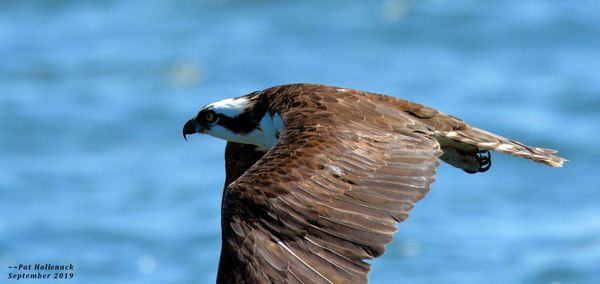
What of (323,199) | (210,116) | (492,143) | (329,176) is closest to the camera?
(323,199)

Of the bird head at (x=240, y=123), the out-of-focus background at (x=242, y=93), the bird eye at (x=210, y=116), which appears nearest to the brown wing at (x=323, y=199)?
the bird head at (x=240, y=123)

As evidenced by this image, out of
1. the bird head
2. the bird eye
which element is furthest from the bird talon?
the bird eye

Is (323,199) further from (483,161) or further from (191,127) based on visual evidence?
(191,127)

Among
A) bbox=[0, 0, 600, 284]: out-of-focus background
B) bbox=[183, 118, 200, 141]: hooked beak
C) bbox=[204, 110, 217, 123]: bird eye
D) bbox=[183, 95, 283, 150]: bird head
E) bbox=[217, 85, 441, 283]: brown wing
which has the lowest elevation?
bbox=[217, 85, 441, 283]: brown wing

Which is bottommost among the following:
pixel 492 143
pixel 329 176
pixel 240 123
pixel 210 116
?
pixel 329 176

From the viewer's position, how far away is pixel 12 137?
1956 centimetres

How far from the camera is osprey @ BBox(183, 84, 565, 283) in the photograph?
786cm

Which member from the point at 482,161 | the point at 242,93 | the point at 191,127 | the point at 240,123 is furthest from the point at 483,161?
the point at 242,93

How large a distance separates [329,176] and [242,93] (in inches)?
403

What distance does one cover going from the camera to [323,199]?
26.9 feet

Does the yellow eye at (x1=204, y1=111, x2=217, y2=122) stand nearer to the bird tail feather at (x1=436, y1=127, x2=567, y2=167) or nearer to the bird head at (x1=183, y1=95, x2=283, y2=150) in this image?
the bird head at (x1=183, y1=95, x2=283, y2=150)

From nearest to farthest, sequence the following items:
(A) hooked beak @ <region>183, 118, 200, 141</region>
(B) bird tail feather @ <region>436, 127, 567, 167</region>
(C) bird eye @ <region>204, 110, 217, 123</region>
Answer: (B) bird tail feather @ <region>436, 127, 567, 167</region>
(C) bird eye @ <region>204, 110, 217, 123</region>
(A) hooked beak @ <region>183, 118, 200, 141</region>

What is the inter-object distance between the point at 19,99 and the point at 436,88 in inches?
231

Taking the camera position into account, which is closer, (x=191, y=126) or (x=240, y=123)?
(x=240, y=123)
